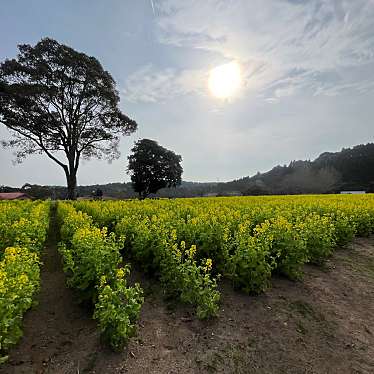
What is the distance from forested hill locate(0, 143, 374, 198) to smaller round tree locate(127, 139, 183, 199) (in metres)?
5.24

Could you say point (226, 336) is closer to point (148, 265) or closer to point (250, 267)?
point (250, 267)

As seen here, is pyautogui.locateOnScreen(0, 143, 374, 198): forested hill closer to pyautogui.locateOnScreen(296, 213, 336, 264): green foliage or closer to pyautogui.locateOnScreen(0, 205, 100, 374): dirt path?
pyautogui.locateOnScreen(296, 213, 336, 264): green foliage

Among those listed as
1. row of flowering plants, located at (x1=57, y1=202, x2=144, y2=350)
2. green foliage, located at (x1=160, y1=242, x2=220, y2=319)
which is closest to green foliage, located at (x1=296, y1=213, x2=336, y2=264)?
green foliage, located at (x1=160, y1=242, x2=220, y2=319)

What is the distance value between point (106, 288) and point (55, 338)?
1.36 meters

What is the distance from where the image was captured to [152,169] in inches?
1795

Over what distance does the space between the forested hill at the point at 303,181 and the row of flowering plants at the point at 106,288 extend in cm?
4171

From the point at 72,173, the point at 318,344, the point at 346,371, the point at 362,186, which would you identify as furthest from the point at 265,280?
the point at 362,186

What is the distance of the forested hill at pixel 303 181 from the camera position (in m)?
51.8

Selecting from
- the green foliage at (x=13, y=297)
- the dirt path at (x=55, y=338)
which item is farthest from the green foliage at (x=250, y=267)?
the green foliage at (x=13, y=297)

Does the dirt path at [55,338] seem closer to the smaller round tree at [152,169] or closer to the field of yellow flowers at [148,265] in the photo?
the field of yellow flowers at [148,265]

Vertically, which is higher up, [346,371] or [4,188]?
[4,188]

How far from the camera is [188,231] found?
20.1 ft

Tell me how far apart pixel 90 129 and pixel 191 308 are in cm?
2882

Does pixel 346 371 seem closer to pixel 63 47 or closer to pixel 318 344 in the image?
pixel 318 344
